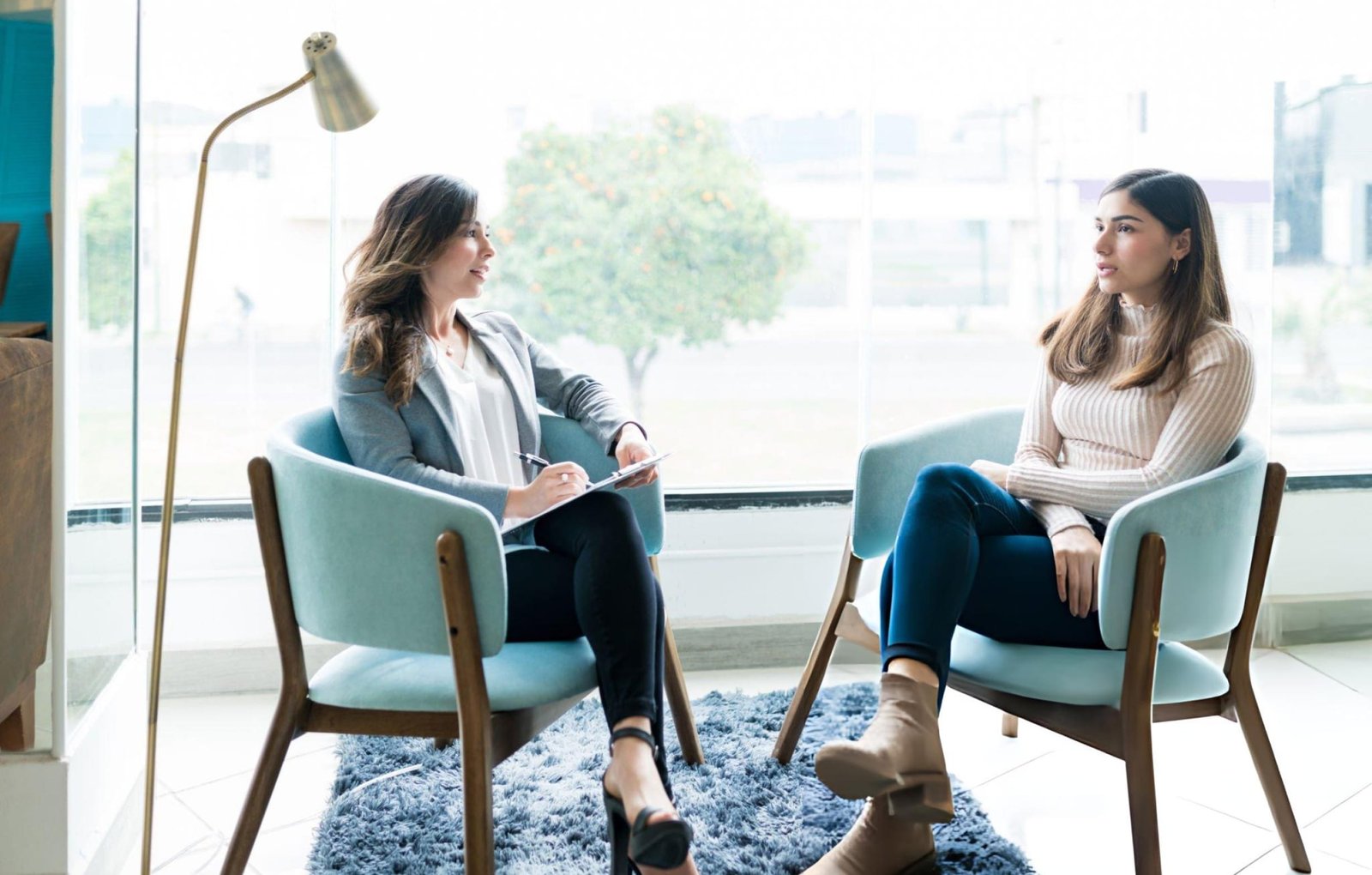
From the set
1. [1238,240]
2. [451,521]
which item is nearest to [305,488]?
[451,521]

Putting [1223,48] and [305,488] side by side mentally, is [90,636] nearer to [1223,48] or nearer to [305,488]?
[305,488]

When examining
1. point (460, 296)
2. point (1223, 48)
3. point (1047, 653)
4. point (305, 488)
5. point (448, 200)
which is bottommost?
point (1047, 653)

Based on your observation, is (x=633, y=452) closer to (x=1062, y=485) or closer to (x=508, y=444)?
(x=508, y=444)

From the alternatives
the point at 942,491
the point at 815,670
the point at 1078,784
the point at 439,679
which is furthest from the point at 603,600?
the point at 1078,784

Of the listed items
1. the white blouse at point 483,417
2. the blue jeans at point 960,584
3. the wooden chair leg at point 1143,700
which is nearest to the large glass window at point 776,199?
the white blouse at point 483,417

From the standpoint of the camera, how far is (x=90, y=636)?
7.22 ft

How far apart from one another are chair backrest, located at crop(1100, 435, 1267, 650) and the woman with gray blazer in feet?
2.55

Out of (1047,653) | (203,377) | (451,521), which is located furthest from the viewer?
(203,377)

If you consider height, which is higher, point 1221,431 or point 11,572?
point 1221,431

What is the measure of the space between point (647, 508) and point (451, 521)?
71 centimetres

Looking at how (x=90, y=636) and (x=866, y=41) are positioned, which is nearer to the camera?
(x=90, y=636)

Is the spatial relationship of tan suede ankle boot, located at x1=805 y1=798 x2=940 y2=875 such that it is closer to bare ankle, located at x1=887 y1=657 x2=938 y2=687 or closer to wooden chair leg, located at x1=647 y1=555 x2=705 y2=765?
bare ankle, located at x1=887 y1=657 x2=938 y2=687

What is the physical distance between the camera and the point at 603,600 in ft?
6.66

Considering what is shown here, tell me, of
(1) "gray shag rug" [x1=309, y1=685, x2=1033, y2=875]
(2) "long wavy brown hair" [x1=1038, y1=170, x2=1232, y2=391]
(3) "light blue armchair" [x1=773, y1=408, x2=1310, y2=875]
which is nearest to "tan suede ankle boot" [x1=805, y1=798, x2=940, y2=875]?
(1) "gray shag rug" [x1=309, y1=685, x2=1033, y2=875]
